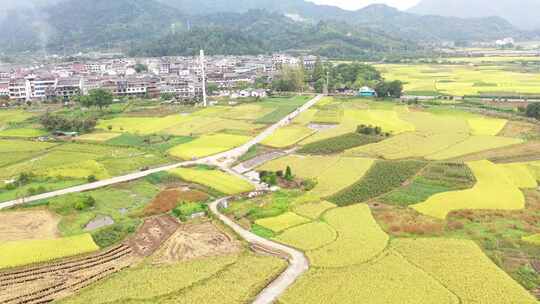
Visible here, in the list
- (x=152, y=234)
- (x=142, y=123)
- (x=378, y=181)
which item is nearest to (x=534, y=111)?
(x=378, y=181)

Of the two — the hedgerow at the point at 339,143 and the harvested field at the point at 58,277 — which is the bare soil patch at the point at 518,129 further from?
the harvested field at the point at 58,277

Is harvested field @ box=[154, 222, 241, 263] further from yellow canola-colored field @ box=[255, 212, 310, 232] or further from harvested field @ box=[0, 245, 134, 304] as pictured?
yellow canola-colored field @ box=[255, 212, 310, 232]

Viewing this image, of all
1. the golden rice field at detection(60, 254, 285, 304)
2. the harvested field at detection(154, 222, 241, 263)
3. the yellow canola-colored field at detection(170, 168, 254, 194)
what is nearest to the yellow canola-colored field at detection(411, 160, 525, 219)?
the golden rice field at detection(60, 254, 285, 304)

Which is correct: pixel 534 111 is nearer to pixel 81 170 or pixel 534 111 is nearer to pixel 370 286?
pixel 370 286

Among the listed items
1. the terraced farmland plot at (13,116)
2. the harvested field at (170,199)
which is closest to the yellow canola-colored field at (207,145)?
the harvested field at (170,199)

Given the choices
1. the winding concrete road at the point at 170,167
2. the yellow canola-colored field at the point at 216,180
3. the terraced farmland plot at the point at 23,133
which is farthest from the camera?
the terraced farmland plot at the point at 23,133

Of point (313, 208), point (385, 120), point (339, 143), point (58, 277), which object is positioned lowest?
point (58, 277)
